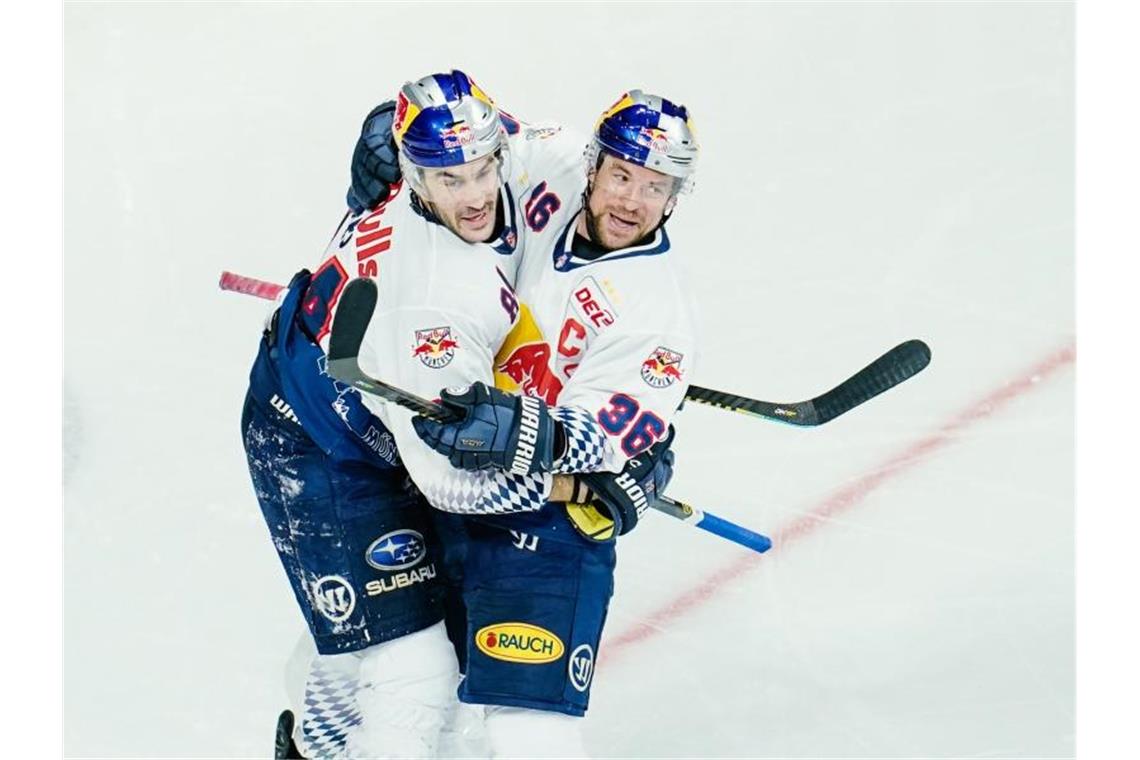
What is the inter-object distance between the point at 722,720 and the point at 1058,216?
1.81m

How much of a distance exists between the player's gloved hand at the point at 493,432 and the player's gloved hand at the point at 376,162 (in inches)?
22.4

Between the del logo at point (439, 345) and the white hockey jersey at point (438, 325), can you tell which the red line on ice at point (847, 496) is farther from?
the del logo at point (439, 345)

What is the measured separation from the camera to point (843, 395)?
4074 millimetres

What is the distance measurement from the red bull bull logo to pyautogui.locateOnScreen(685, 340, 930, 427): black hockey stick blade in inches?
14.0

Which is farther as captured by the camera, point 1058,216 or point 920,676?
point 1058,216

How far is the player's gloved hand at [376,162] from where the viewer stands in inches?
Result: 157

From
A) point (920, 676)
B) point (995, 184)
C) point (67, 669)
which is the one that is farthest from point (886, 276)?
point (67, 669)

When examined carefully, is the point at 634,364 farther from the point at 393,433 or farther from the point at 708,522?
the point at 708,522

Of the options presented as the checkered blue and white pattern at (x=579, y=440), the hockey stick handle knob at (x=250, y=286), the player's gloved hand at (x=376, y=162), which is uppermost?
the player's gloved hand at (x=376, y=162)

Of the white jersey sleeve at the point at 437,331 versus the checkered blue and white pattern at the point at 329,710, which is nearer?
the white jersey sleeve at the point at 437,331

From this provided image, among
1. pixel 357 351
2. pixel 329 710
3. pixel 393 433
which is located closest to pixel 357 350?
pixel 357 351

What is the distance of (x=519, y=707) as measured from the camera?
12.6 feet

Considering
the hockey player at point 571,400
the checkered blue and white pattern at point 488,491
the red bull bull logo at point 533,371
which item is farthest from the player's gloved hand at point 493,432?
the red bull bull logo at point 533,371

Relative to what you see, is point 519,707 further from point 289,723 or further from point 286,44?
point 286,44
